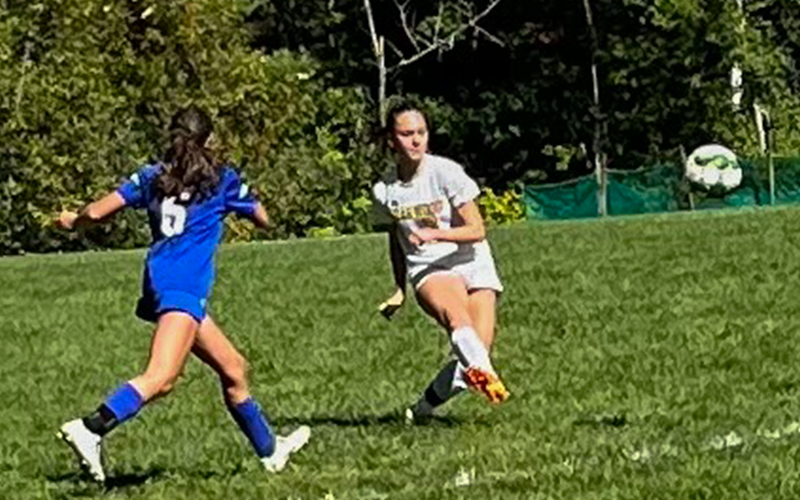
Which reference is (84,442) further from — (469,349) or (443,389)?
(443,389)

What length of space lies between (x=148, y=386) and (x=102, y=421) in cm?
24

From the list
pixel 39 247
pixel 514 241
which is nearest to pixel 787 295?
pixel 514 241

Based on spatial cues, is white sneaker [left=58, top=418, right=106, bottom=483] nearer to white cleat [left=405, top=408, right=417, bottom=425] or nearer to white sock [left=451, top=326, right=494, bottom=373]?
white sock [left=451, top=326, right=494, bottom=373]

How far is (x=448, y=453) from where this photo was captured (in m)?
9.20

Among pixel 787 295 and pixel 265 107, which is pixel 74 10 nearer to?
pixel 265 107

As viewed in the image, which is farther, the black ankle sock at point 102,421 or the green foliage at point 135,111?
the green foliage at point 135,111

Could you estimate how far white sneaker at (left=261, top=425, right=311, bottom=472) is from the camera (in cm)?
898

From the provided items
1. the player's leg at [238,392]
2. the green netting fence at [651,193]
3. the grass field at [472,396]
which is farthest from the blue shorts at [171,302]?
the green netting fence at [651,193]

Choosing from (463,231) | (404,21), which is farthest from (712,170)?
(463,231)

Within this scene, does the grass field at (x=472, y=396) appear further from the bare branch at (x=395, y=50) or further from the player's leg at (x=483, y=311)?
the bare branch at (x=395, y=50)

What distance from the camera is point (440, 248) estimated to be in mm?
10414

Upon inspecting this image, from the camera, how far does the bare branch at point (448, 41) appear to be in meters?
61.0

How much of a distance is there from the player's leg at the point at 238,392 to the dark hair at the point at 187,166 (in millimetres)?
567

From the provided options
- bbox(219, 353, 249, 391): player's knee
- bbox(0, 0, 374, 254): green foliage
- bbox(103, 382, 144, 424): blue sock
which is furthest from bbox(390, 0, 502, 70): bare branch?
bbox(103, 382, 144, 424): blue sock
